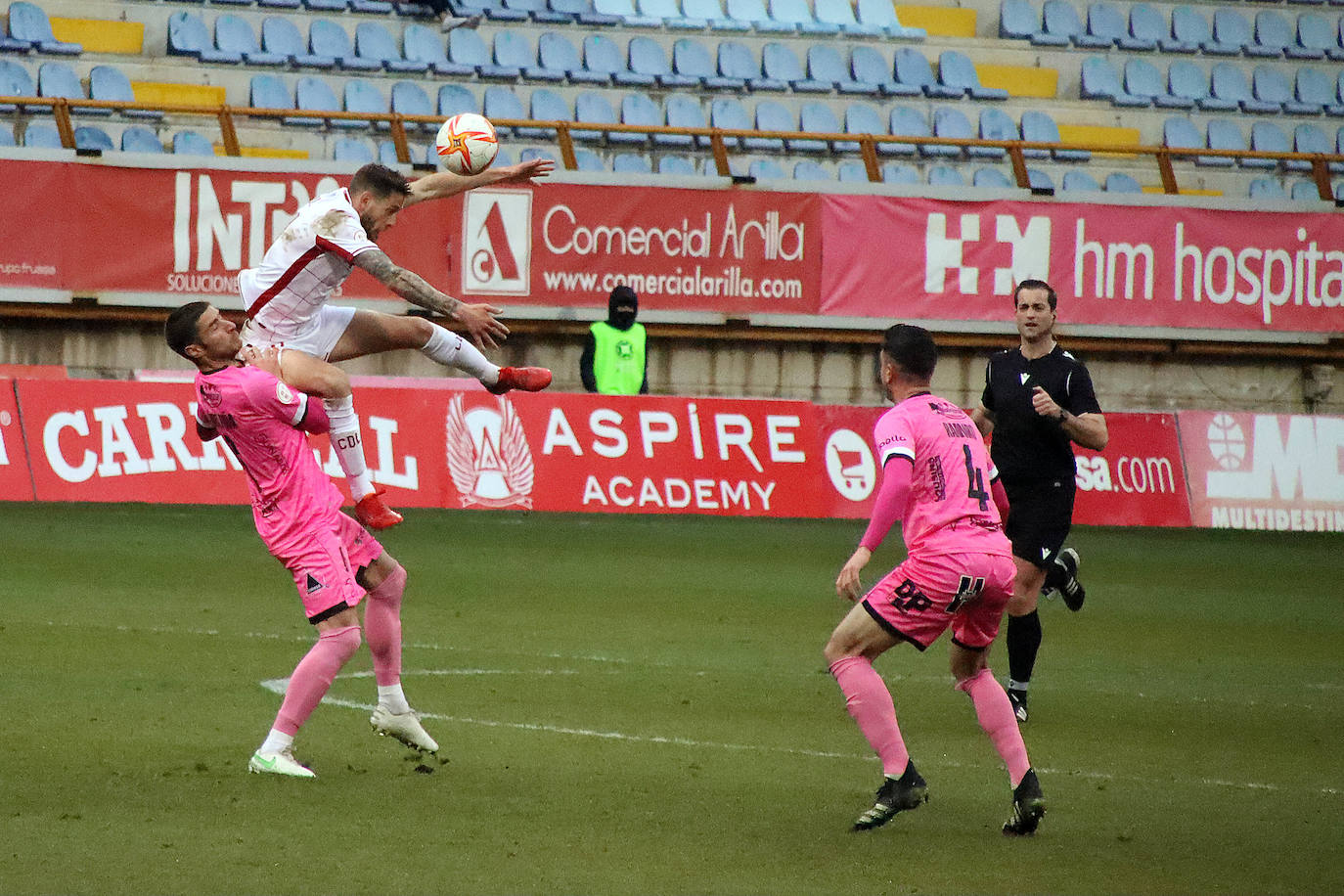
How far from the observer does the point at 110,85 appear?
21.5 meters

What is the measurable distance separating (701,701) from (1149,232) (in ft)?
47.5

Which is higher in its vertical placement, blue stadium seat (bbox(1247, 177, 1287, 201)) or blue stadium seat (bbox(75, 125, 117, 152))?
blue stadium seat (bbox(1247, 177, 1287, 201))

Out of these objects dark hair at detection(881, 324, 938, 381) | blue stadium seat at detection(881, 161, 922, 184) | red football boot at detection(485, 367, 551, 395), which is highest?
blue stadium seat at detection(881, 161, 922, 184)

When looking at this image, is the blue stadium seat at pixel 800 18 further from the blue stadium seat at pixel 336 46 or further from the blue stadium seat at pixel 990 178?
the blue stadium seat at pixel 336 46

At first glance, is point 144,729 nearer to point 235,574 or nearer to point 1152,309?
point 235,574

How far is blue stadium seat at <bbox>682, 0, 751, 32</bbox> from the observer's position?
84.9 ft

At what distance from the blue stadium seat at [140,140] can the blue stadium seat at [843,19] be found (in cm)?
1079

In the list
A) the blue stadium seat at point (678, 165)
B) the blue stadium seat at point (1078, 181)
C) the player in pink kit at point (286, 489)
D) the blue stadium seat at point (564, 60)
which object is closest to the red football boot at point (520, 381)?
the player in pink kit at point (286, 489)

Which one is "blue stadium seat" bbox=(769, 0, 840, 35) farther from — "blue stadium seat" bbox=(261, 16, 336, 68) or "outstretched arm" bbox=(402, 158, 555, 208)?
"outstretched arm" bbox=(402, 158, 555, 208)

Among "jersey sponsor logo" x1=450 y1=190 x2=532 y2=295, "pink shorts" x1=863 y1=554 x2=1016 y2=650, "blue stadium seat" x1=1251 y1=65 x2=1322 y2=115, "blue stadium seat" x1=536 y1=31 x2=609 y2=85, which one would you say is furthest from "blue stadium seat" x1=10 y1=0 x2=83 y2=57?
"pink shorts" x1=863 y1=554 x2=1016 y2=650

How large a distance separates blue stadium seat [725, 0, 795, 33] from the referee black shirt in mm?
17685

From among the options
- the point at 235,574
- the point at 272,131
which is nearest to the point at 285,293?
the point at 235,574

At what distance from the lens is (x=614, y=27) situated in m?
25.2

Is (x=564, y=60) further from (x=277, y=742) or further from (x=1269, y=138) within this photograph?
(x=277, y=742)
